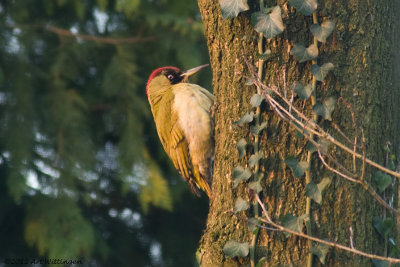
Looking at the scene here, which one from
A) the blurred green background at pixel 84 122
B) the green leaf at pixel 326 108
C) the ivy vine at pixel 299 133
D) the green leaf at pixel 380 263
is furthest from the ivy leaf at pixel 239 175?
the blurred green background at pixel 84 122

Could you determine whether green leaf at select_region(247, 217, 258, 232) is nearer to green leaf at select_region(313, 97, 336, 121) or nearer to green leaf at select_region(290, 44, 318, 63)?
green leaf at select_region(313, 97, 336, 121)

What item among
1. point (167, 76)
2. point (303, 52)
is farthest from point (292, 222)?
point (167, 76)

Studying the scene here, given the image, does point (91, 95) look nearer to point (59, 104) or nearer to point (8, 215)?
point (59, 104)

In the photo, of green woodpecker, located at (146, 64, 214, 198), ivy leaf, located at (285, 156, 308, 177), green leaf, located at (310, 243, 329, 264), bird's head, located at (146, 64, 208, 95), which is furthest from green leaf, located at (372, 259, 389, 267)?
bird's head, located at (146, 64, 208, 95)

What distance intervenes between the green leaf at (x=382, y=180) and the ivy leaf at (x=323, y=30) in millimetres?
582

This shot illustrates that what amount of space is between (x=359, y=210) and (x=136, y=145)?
2.84m

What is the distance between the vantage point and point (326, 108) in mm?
2254

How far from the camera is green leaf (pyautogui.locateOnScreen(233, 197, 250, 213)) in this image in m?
2.35

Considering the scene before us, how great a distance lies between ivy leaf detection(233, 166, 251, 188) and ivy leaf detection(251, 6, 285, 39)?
56 cm

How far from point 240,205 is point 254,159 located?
0.67 feet

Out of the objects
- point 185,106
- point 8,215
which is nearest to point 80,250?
point 8,215

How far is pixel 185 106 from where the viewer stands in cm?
354

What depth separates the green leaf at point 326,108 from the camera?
2.24 meters

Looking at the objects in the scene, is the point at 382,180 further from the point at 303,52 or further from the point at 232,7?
the point at 232,7
